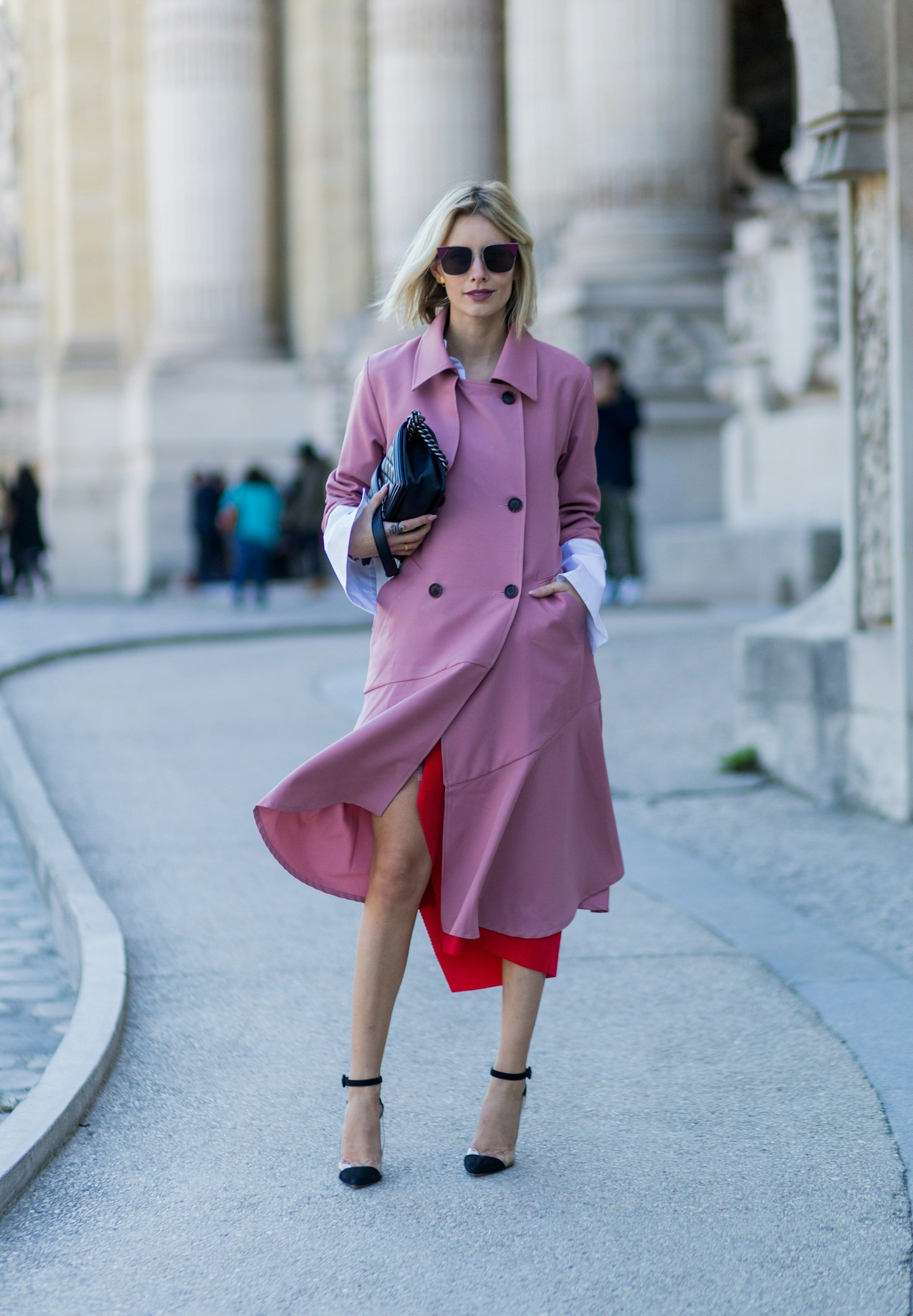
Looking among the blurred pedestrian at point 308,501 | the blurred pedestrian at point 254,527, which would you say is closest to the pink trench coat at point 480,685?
the blurred pedestrian at point 254,527

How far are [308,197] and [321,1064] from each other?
23913mm

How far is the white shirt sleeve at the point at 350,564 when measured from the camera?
3.68 meters

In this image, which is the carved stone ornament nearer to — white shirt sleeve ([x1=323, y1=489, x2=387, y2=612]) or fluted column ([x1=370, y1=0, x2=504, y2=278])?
white shirt sleeve ([x1=323, y1=489, x2=387, y2=612])

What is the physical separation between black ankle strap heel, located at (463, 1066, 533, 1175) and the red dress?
0.19 meters

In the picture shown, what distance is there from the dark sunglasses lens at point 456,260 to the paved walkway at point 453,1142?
5.89ft

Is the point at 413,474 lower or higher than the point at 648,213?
lower

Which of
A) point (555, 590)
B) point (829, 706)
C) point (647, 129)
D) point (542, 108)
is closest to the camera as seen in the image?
point (555, 590)

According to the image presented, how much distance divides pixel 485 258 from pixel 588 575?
658mm

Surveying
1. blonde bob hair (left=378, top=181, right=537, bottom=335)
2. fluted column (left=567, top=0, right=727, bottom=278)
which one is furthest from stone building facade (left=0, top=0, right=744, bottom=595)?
blonde bob hair (left=378, top=181, right=537, bottom=335)

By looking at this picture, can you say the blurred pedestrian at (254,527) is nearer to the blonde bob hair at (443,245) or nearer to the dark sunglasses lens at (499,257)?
the blonde bob hair at (443,245)

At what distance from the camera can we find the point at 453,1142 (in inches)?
154

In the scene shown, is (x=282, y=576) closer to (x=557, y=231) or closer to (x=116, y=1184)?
(x=557, y=231)

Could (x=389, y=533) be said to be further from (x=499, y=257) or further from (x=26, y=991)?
(x=26, y=991)

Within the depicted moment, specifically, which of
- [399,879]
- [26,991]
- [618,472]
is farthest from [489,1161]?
[618,472]
